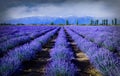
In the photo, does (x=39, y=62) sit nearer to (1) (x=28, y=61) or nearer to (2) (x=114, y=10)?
(1) (x=28, y=61)

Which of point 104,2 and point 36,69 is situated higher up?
point 104,2

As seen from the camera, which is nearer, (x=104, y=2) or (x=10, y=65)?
(x=10, y=65)

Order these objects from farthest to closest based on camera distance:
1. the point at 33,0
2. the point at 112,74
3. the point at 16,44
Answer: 1. the point at 16,44
2. the point at 33,0
3. the point at 112,74

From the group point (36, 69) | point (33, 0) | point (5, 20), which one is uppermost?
point (33, 0)

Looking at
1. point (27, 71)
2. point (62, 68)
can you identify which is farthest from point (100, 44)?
point (62, 68)

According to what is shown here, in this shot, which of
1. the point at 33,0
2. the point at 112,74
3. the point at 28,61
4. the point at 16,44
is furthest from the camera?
the point at 16,44

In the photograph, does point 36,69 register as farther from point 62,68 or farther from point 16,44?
point 16,44

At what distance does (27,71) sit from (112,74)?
152 centimetres

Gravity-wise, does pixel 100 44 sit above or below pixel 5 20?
below

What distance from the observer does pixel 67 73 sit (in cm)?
322

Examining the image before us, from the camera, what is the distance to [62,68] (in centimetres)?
332

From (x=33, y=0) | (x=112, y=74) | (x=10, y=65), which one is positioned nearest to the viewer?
(x=112, y=74)

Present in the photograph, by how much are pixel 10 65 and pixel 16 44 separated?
302cm

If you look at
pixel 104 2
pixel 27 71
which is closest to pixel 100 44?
pixel 104 2
